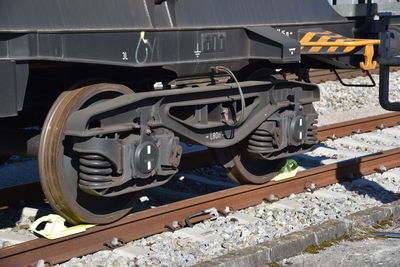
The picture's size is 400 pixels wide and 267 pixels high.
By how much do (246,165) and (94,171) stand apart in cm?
226

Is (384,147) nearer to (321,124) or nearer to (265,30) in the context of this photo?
(321,124)

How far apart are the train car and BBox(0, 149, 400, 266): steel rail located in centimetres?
16

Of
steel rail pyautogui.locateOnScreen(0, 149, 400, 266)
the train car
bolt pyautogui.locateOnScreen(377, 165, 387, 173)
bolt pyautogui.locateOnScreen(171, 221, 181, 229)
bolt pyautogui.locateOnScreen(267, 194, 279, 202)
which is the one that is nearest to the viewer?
the train car

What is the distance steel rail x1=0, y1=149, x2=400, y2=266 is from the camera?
18.6 feet

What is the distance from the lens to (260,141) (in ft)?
24.1

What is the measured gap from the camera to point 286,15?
737 centimetres

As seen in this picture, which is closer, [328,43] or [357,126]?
[328,43]

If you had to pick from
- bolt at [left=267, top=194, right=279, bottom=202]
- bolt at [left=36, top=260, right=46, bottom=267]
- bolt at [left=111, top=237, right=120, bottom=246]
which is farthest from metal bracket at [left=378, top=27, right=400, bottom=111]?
bolt at [left=36, top=260, right=46, bottom=267]

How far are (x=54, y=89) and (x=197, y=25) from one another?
140 centimetres

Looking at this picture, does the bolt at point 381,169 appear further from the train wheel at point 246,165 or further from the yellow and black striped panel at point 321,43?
the yellow and black striped panel at point 321,43

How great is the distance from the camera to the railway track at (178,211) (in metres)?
5.71

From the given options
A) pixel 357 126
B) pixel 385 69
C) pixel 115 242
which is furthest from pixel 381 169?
pixel 115 242

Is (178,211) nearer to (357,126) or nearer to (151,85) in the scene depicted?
(151,85)

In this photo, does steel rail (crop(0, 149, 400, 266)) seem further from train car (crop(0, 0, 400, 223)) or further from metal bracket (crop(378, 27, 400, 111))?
metal bracket (crop(378, 27, 400, 111))
